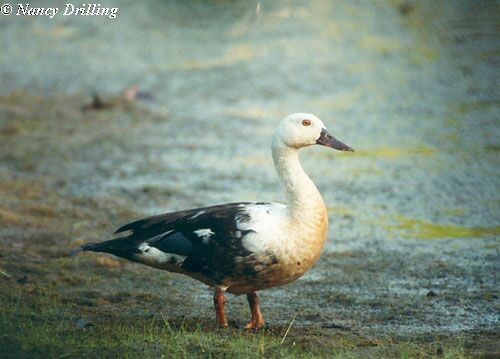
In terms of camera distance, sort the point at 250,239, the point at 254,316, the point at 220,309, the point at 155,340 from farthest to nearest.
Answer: the point at 254,316
the point at 220,309
the point at 250,239
the point at 155,340

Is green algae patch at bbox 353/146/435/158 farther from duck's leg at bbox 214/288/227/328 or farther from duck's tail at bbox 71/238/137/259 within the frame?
duck's leg at bbox 214/288/227/328

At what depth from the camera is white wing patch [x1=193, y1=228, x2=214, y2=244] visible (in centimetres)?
674

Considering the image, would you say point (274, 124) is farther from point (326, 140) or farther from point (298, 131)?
point (298, 131)

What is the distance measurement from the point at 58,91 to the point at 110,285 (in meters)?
10.5

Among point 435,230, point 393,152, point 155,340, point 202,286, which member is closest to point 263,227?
point 155,340

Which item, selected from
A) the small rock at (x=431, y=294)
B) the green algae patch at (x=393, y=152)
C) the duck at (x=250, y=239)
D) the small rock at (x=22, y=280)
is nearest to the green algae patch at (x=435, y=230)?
the small rock at (x=431, y=294)

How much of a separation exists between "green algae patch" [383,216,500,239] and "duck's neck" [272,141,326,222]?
10.7ft

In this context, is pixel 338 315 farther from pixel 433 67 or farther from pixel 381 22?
pixel 381 22

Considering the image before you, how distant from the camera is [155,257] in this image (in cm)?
694

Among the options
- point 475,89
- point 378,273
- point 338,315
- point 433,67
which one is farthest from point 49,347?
point 433,67

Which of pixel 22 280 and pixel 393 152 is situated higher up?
pixel 393 152

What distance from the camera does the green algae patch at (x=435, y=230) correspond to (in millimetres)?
9906

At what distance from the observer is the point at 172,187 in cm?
1217

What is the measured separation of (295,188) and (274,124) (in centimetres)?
862
